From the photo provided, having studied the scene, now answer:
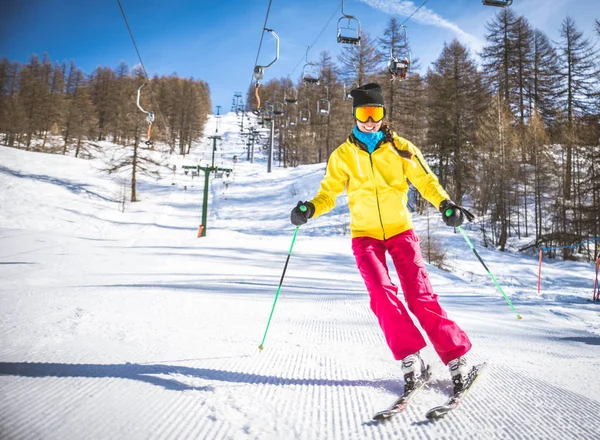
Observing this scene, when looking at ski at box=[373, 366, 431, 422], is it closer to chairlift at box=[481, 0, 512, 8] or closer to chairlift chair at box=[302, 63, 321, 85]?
chairlift at box=[481, 0, 512, 8]

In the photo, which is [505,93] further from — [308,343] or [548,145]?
[308,343]

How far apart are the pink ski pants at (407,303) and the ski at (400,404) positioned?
0.18 m

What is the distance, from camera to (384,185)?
7.25 ft

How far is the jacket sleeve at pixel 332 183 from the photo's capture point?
2424 mm

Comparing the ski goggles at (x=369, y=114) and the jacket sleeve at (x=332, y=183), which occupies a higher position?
the ski goggles at (x=369, y=114)

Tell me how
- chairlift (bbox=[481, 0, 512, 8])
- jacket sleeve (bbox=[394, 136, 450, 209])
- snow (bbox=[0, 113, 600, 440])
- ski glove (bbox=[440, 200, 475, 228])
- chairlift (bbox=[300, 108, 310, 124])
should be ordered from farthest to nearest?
chairlift (bbox=[300, 108, 310, 124]) < chairlift (bbox=[481, 0, 512, 8]) < jacket sleeve (bbox=[394, 136, 450, 209]) < ski glove (bbox=[440, 200, 475, 228]) < snow (bbox=[0, 113, 600, 440])

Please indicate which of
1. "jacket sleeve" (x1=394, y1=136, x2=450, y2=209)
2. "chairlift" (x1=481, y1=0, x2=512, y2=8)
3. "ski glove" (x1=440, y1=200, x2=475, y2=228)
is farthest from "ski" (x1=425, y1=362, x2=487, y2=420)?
"chairlift" (x1=481, y1=0, x2=512, y2=8)

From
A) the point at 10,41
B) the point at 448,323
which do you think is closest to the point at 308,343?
the point at 448,323

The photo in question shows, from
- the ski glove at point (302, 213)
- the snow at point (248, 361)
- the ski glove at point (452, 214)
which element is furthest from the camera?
the ski glove at point (302, 213)

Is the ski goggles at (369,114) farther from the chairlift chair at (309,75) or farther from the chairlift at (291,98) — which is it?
the chairlift at (291,98)

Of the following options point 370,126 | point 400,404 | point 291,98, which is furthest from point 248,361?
point 291,98

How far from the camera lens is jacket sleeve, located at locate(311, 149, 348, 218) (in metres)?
2.42

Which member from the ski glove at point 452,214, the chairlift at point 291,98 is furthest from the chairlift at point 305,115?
the ski glove at point 452,214

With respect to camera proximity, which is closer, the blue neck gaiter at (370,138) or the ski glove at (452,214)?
the ski glove at (452,214)
